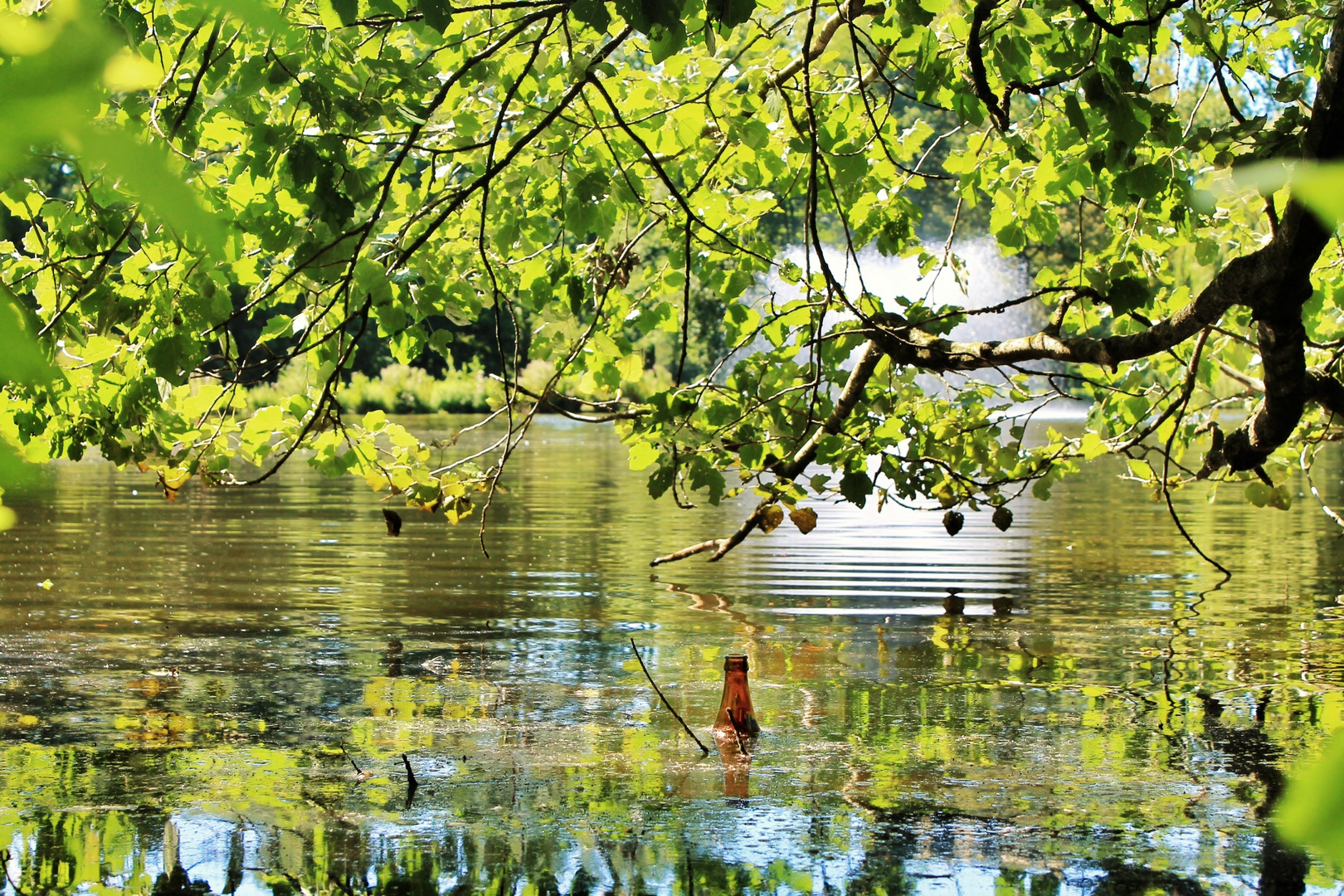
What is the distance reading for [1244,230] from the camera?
805cm

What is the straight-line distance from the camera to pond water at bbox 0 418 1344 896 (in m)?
4.59

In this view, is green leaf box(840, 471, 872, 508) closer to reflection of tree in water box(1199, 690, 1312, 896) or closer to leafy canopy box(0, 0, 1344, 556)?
leafy canopy box(0, 0, 1344, 556)

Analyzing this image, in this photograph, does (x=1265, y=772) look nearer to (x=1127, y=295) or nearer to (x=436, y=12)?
(x=1127, y=295)

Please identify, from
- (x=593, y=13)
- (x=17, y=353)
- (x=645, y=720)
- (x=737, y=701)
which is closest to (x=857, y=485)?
(x=737, y=701)

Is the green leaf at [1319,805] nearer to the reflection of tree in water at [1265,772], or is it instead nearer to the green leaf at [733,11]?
the reflection of tree in water at [1265,772]

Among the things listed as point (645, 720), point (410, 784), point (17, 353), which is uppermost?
point (17, 353)

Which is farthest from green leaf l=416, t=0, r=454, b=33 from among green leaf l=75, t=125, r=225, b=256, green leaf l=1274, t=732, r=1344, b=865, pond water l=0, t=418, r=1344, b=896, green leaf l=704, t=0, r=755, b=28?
green leaf l=1274, t=732, r=1344, b=865

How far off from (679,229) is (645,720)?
7.81 feet

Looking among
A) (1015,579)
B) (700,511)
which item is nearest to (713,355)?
(700,511)

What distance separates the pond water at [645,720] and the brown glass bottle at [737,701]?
0.80 feet

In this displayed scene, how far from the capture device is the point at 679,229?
7188 mm

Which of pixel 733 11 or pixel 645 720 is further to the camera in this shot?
pixel 645 720

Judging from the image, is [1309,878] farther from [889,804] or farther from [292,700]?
[292,700]

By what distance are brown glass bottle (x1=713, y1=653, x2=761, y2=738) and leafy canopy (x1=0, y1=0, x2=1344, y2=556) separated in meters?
0.76
